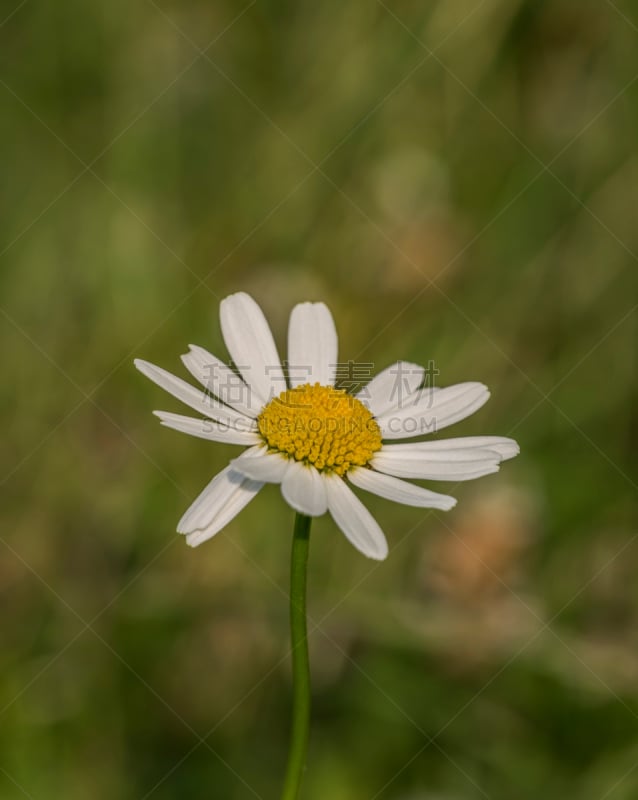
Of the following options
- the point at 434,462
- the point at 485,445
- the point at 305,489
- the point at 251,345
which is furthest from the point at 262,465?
the point at 251,345

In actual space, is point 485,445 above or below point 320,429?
above

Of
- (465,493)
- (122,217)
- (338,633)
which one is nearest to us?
(338,633)

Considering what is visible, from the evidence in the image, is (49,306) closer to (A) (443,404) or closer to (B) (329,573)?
(B) (329,573)

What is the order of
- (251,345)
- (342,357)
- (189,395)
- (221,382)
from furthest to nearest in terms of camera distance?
1. (342,357)
2. (251,345)
3. (221,382)
4. (189,395)

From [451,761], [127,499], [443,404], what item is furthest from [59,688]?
[443,404]

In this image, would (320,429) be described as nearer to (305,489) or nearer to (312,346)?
(305,489)

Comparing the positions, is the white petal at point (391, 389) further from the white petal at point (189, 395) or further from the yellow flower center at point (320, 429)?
the white petal at point (189, 395)
